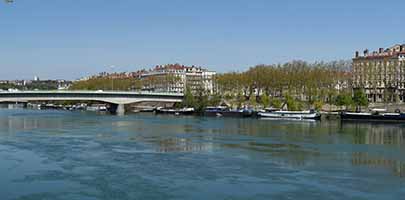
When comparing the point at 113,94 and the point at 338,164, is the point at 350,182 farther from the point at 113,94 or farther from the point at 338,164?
the point at 113,94

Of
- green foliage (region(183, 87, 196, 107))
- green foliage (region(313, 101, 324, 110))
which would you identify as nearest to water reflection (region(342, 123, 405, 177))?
green foliage (region(313, 101, 324, 110))

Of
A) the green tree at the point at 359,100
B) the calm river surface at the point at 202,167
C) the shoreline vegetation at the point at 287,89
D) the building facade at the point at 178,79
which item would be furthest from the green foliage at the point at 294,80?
the calm river surface at the point at 202,167

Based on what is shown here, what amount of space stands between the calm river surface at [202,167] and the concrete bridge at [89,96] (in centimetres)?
2891

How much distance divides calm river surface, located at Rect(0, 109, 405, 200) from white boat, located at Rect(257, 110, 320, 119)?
747 inches

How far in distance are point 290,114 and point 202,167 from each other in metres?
33.5

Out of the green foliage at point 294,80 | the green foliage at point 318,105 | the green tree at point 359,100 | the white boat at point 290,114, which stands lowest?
the white boat at point 290,114

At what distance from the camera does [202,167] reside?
18859 mm

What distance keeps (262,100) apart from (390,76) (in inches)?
594

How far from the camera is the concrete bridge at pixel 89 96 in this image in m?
58.3

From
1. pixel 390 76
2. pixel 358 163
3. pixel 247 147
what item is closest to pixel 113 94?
pixel 390 76

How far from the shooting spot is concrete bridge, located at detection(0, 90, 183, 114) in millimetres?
58281

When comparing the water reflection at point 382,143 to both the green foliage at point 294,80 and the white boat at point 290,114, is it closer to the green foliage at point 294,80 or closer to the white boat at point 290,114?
the white boat at point 290,114

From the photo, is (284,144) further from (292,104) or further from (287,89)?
(287,89)

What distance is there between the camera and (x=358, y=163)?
19906 mm
